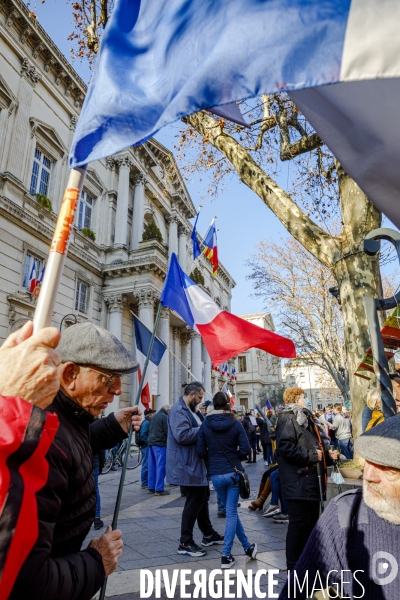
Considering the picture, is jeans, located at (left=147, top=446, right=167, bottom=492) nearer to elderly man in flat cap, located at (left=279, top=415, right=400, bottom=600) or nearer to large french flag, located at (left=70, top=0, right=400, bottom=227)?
elderly man in flat cap, located at (left=279, top=415, right=400, bottom=600)

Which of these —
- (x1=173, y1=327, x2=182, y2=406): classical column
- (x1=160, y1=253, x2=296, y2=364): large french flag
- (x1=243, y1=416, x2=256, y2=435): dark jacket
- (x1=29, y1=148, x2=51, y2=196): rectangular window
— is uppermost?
(x1=29, y1=148, x2=51, y2=196): rectangular window

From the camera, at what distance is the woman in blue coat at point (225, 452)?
4.72 m

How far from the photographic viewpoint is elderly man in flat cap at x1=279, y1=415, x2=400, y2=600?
4.98ft

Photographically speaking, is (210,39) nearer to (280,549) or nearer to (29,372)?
(29,372)

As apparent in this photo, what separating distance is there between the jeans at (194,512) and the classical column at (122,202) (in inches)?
721

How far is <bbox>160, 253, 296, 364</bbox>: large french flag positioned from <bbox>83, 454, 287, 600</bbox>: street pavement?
2245 mm

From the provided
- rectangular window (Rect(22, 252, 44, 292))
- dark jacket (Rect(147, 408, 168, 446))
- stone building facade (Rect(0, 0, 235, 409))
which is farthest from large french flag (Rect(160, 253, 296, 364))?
rectangular window (Rect(22, 252, 44, 292))

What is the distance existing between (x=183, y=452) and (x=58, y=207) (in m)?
15.9

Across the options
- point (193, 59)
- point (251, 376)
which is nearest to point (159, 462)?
point (193, 59)

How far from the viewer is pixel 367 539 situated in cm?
158

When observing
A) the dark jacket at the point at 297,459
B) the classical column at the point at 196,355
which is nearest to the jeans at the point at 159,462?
the dark jacket at the point at 297,459

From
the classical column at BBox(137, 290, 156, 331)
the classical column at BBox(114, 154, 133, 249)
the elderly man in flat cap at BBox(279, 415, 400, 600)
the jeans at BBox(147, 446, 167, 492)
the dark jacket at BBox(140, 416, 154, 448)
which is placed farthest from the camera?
the classical column at BBox(114, 154, 133, 249)

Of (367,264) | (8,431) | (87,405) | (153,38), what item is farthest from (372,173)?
(367,264)

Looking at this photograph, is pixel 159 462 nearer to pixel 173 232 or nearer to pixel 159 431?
pixel 159 431
